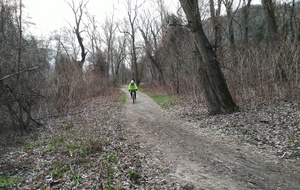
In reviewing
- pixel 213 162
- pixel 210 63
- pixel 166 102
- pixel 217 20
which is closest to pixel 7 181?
pixel 213 162

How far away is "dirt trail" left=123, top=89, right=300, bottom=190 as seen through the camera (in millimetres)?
4449

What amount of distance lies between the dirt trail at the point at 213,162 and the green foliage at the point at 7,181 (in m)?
3.40

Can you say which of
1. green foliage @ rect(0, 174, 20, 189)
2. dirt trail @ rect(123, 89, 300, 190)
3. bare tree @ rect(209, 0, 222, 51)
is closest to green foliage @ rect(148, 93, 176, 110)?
bare tree @ rect(209, 0, 222, 51)

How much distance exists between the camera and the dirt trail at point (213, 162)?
14.6ft

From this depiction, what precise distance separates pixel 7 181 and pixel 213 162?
203 inches

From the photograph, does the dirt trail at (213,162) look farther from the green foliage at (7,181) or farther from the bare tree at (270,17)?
the bare tree at (270,17)

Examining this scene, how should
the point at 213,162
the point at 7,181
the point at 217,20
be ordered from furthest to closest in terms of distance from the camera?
the point at 217,20, the point at 7,181, the point at 213,162

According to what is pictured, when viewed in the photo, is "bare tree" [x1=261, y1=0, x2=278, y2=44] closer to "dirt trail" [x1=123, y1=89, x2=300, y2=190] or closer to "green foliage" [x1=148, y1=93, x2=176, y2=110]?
"green foliage" [x1=148, y1=93, x2=176, y2=110]

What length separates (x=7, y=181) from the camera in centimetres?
572

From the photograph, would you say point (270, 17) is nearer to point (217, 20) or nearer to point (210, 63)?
point (217, 20)

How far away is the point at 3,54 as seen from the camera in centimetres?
1002

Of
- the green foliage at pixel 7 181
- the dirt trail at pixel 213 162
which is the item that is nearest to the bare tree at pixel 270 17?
the dirt trail at pixel 213 162

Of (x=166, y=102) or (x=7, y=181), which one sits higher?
(x=166, y=102)

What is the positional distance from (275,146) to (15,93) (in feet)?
34.6
